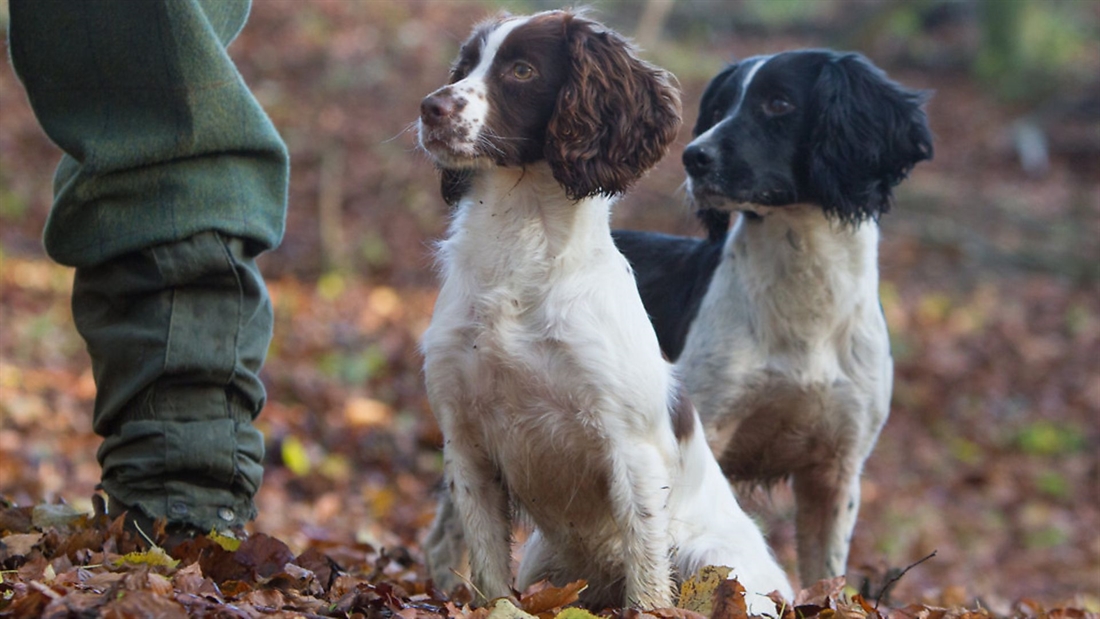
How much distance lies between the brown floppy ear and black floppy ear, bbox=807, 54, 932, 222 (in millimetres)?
1216

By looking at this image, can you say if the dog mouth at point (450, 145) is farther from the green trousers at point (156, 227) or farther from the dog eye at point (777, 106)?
the dog eye at point (777, 106)

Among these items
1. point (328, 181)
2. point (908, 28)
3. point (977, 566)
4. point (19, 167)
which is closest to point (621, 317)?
point (977, 566)

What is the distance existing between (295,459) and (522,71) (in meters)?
3.75

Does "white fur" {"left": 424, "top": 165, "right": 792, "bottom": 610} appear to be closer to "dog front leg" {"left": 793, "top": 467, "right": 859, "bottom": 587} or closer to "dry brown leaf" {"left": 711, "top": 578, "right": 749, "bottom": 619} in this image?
"dry brown leaf" {"left": 711, "top": 578, "right": 749, "bottom": 619}

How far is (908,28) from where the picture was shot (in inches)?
784

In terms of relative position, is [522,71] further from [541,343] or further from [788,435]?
[788,435]

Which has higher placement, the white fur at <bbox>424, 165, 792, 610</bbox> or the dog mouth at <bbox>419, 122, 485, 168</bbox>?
the dog mouth at <bbox>419, 122, 485, 168</bbox>

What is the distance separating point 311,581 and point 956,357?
808cm

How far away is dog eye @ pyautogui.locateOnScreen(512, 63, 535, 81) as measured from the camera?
3.29 metres

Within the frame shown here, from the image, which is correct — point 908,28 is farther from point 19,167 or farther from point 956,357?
point 19,167

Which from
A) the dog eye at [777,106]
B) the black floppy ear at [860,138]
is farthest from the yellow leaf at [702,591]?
the dog eye at [777,106]

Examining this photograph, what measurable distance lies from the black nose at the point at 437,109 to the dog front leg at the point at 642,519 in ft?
3.26

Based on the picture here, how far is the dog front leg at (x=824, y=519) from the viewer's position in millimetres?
4523

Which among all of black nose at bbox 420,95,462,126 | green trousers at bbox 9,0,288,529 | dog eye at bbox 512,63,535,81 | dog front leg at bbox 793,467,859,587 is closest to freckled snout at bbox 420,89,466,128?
black nose at bbox 420,95,462,126
